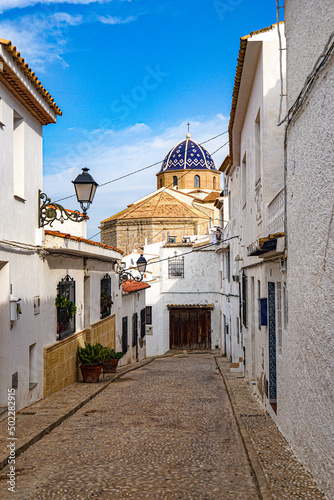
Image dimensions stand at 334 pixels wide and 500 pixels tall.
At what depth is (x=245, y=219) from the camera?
12180 mm

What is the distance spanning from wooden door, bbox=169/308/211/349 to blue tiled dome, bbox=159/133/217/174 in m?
27.4

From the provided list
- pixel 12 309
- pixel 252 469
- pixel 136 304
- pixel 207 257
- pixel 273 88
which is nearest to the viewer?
pixel 252 469

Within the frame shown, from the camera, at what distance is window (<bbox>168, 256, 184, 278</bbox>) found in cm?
2983

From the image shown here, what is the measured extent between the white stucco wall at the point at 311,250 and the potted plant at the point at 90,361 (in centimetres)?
645

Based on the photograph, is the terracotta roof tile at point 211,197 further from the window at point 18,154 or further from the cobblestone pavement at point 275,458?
the window at point 18,154

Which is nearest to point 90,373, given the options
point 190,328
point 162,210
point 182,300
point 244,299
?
point 244,299

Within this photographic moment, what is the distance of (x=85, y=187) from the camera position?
8.91m

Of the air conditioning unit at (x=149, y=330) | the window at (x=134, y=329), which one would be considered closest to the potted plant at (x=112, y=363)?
the window at (x=134, y=329)

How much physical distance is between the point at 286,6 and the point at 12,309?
555 centimetres

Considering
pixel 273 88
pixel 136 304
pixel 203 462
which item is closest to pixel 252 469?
pixel 203 462

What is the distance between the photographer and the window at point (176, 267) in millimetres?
29828

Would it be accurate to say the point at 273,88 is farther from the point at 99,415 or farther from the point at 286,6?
the point at 99,415

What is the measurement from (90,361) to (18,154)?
5430 millimetres

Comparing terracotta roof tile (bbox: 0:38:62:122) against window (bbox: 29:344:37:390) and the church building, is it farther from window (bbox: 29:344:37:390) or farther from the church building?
the church building
